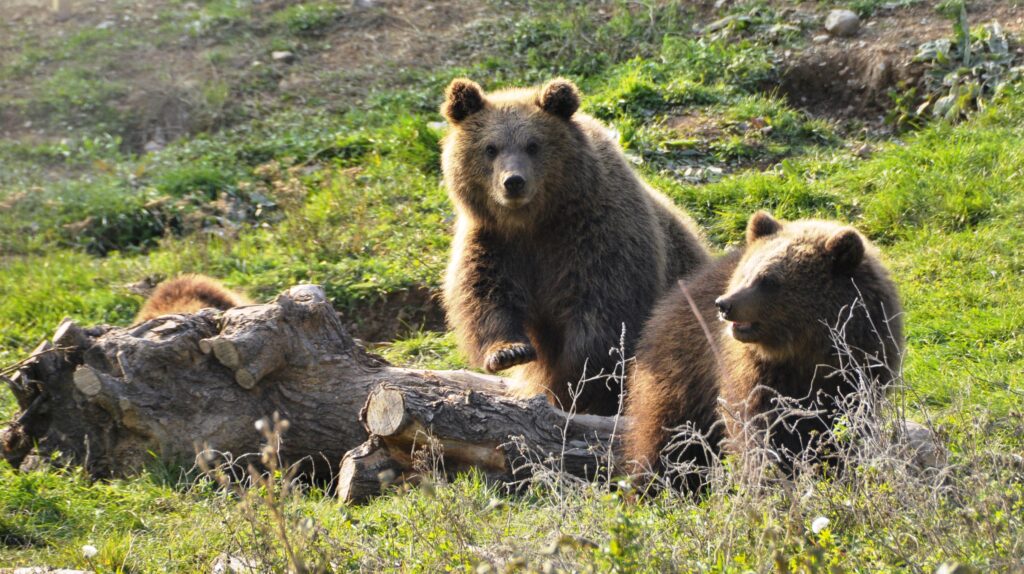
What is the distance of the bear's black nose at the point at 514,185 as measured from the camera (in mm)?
6672

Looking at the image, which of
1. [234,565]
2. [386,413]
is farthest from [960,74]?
[234,565]

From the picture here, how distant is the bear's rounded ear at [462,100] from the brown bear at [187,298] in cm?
179

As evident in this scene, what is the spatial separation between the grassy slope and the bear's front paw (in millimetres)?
1206

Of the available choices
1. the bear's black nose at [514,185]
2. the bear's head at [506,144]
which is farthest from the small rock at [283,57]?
the bear's black nose at [514,185]

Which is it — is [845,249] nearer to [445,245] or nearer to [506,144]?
[506,144]

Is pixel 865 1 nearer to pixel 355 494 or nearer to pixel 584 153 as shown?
pixel 584 153

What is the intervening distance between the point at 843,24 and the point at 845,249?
22.5 ft

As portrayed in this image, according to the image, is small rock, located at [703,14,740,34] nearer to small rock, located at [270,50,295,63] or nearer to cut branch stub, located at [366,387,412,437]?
small rock, located at [270,50,295,63]

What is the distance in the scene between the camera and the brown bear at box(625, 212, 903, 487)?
4965mm

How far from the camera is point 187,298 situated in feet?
23.8

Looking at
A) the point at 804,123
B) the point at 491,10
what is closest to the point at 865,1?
the point at 804,123

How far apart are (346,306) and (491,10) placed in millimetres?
6047

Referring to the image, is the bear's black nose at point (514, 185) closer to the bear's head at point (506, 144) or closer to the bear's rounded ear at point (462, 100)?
the bear's head at point (506, 144)

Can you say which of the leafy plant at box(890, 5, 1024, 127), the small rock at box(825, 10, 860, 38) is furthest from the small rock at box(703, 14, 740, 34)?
the leafy plant at box(890, 5, 1024, 127)
